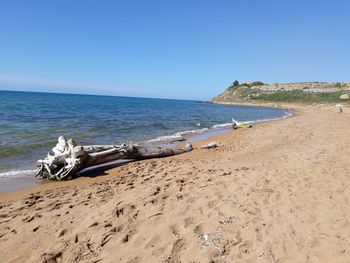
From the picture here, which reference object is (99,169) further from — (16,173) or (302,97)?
(302,97)

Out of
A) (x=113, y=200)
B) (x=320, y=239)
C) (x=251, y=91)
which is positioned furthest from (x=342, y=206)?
(x=251, y=91)

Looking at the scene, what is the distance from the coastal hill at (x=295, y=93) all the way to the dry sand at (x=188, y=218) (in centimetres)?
6905

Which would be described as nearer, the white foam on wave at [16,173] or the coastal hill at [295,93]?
the white foam on wave at [16,173]

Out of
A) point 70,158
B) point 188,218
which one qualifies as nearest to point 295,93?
point 70,158

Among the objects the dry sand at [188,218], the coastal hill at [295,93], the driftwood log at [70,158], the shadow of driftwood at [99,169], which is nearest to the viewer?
→ the dry sand at [188,218]

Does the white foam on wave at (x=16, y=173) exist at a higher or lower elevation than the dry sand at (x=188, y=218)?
lower

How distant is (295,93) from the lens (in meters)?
87.5

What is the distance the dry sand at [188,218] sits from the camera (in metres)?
3.42

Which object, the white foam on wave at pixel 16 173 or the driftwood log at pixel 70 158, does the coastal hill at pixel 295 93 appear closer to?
the driftwood log at pixel 70 158

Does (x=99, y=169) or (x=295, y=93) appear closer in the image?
(x=99, y=169)

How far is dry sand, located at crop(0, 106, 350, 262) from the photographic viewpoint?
135 inches

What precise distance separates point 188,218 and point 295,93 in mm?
93008

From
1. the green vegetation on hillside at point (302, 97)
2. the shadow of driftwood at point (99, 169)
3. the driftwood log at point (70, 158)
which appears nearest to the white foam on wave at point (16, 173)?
the driftwood log at point (70, 158)

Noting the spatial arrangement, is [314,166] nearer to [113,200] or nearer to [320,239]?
[320,239]
